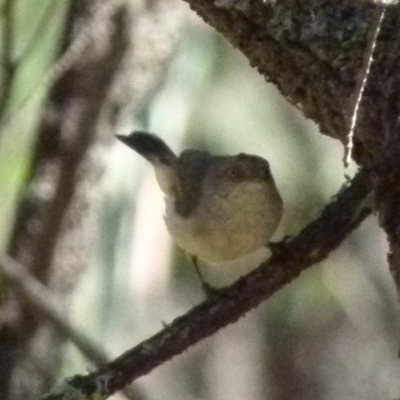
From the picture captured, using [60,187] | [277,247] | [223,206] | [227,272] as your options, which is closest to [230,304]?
[277,247]

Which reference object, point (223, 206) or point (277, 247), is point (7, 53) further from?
point (277, 247)

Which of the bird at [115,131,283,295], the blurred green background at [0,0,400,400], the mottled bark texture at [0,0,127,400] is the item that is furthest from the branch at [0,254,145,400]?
the bird at [115,131,283,295]

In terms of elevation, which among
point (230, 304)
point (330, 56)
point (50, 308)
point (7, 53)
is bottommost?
point (230, 304)

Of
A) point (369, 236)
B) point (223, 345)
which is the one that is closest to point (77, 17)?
point (369, 236)

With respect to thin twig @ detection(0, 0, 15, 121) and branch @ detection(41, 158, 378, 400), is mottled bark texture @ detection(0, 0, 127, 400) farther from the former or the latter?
→ branch @ detection(41, 158, 378, 400)

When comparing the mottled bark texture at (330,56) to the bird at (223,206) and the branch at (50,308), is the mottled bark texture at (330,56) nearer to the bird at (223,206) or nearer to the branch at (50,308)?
the bird at (223,206)
